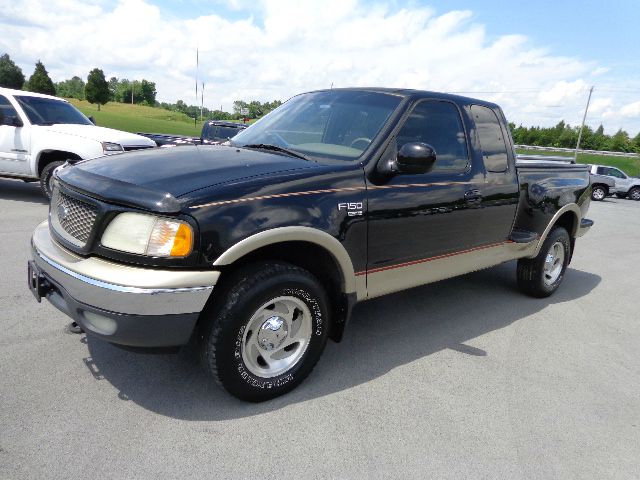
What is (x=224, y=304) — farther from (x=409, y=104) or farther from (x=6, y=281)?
(x=6, y=281)

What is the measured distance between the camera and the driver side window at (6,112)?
852cm

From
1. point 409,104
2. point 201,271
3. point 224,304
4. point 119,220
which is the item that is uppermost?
point 409,104

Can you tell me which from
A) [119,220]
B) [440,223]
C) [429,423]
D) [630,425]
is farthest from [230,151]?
[630,425]

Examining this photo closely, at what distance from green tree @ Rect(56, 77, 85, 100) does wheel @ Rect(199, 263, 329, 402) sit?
5523 inches

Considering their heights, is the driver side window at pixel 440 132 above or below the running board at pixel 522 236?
above

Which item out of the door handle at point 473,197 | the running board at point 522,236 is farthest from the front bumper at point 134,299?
the running board at point 522,236

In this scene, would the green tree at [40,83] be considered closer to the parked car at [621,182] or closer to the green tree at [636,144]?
the parked car at [621,182]

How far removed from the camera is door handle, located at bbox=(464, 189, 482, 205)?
155 inches

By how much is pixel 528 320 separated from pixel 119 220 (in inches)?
155

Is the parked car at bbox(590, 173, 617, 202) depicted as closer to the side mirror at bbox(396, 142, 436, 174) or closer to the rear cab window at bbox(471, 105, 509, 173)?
the rear cab window at bbox(471, 105, 509, 173)

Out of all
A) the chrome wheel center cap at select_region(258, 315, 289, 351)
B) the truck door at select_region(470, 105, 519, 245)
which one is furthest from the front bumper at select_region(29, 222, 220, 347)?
the truck door at select_region(470, 105, 519, 245)

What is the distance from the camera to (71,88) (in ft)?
447

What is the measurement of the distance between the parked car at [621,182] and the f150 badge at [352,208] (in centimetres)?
2549

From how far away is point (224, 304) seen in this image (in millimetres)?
2619
